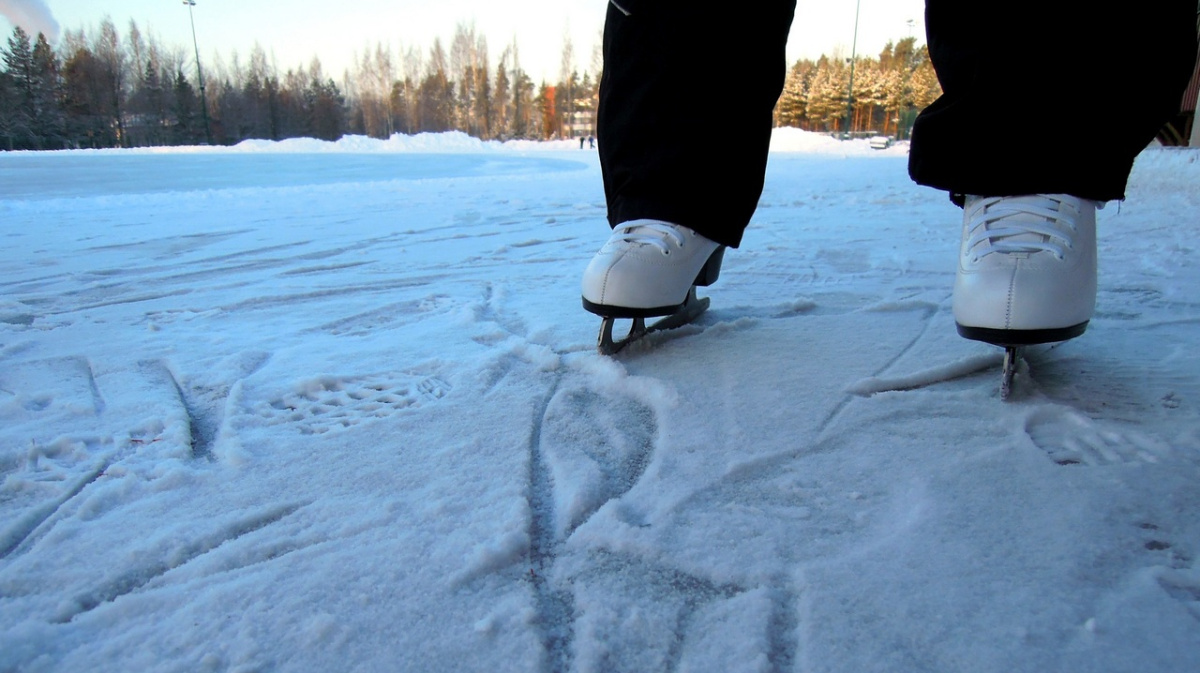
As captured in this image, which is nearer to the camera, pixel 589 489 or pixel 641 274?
pixel 589 489

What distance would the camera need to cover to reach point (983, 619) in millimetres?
461

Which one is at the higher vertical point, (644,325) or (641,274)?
(641,274)

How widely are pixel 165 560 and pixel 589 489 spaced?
0.36 meters

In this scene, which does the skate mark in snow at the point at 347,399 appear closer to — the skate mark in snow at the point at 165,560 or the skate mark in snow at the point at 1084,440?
the skate mark in snow at the point at 165,560

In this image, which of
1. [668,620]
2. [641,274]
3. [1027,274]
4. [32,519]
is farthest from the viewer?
[641,274]

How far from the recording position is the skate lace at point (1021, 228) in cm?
85

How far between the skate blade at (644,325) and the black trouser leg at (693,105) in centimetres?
15

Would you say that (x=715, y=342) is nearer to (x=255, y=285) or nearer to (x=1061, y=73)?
(x=1061, y=73)

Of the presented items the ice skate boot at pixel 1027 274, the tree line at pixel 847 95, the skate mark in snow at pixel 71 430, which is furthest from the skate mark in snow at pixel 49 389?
the tree line at pixel 847 95

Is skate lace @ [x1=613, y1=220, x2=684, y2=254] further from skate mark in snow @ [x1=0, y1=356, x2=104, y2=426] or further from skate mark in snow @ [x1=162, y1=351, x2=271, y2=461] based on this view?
skate mark in snow @ [x1=0, y1=356, x2=104, y2=426]

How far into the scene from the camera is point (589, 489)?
0.65 m

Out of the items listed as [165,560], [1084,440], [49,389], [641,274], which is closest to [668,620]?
[165,560]

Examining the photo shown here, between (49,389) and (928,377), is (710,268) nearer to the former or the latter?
(928,377)

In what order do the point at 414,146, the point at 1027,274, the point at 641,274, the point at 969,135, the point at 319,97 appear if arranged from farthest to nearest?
the point at 319,97
the point at 414,146
the point at 641,274
the point at 969,135
the point at 1027,274
